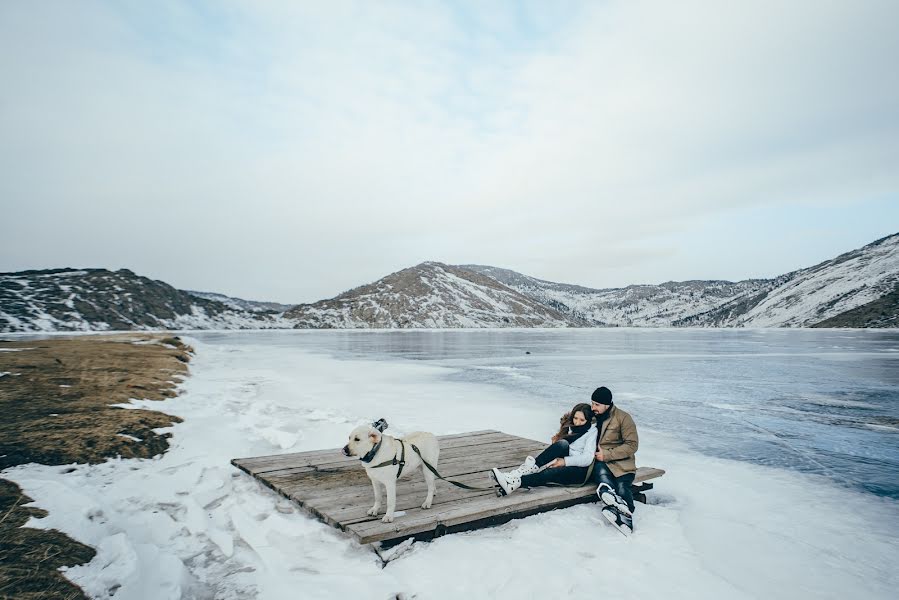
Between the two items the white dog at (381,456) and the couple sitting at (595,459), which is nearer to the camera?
the white dog at (381,456)

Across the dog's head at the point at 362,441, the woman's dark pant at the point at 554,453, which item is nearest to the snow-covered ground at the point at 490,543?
the woman's dark pant at the point at 554,453

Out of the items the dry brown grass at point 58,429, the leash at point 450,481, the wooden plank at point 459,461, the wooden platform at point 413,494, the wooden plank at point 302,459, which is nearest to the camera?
the dry brown grass at point 58,429

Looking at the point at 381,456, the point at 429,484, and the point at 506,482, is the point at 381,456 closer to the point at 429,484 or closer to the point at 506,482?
the point at 429,484

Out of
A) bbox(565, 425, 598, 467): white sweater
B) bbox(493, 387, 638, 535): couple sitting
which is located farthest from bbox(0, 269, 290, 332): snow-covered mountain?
bbox(565, 425, 598, 467): white sweater

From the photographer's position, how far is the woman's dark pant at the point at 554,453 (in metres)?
8.51

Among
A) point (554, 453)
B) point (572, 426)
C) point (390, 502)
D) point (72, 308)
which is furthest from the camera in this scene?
point (72, 308)

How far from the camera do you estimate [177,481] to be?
8805mm

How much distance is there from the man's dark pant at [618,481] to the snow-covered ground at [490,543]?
457 mm

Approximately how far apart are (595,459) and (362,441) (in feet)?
13.9

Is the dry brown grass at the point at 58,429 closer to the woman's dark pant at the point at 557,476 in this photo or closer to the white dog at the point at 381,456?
the white dog at the point at 381,456

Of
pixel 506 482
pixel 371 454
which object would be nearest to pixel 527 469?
pixel 506 482

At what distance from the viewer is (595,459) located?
8258mm

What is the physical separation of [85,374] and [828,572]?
23.0 m

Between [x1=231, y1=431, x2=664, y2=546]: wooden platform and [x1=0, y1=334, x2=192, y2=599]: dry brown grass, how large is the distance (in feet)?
9.42
